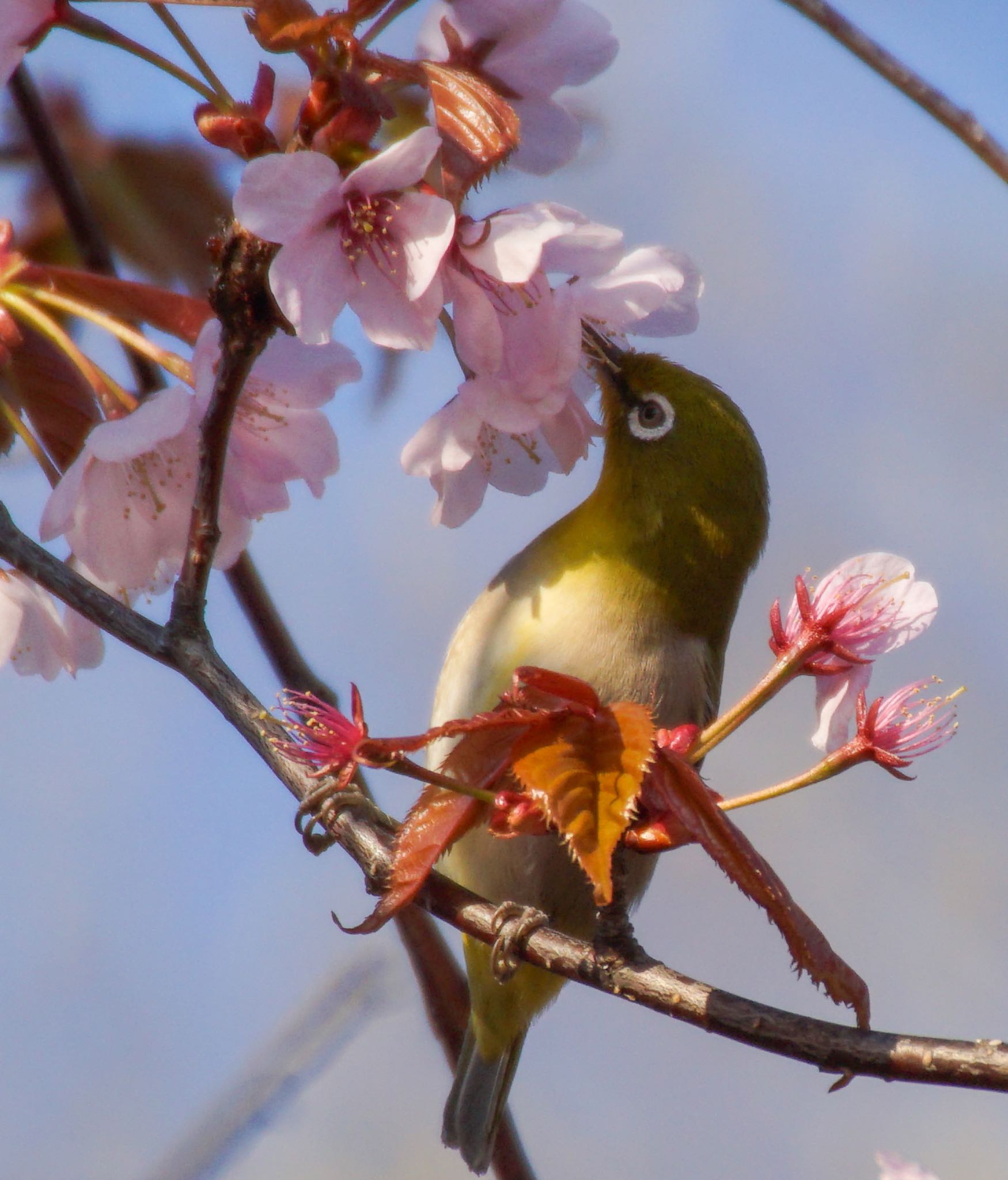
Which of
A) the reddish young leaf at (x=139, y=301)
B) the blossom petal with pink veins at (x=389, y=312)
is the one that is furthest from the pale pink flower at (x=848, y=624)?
the reddish young leaf at (x=139, y=301)

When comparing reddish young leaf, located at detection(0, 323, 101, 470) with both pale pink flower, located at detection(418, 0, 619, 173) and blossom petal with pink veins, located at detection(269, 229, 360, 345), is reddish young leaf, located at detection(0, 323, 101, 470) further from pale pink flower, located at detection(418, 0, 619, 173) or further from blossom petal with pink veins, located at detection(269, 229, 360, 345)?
pale pink flower, located at detection(418, 0, 619, 173)

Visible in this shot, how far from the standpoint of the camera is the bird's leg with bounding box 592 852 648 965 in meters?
1.64

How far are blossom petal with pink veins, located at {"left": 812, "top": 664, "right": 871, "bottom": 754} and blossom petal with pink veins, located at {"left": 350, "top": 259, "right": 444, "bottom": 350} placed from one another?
0.84m

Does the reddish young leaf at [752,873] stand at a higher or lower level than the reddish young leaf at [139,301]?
lower

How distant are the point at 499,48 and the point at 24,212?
143 cm

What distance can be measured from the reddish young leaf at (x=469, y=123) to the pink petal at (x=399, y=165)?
29 millimetres

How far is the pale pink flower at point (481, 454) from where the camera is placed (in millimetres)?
2191

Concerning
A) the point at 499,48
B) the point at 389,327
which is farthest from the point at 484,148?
Answer: the point at 499,48

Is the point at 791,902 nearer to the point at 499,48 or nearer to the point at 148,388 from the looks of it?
the point at 499,48

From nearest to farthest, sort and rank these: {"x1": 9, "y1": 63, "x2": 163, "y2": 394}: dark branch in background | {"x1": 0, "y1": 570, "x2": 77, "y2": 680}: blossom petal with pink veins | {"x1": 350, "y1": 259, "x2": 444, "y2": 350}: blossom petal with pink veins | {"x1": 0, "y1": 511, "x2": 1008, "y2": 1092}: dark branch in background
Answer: {"x1": 0, "y1": 511, "x2": 1008, "y2": 1092}: dark branch in background, {"x1": 350, "y1": 259, "x2": 444, "y2": 350}: blossom petal with pink veins, {"x1": 0, "y1": 570, "x2": 77, "y2": 680}: blossom petal with pink veins, {"x1": 9, "y1": 63, "x2": 163, "y2": 394}: dark branch in background

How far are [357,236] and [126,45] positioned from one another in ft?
1.23

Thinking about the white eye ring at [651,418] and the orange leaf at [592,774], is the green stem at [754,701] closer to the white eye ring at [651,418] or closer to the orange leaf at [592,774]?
the orange leaf at [592,774]

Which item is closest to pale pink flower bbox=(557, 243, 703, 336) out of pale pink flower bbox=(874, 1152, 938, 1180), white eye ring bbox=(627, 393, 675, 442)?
white eye ring bbox=(627, 393, 675, 442)

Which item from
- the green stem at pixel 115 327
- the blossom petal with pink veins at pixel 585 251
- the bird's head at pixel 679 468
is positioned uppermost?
the bird's head at pixel 679 468
